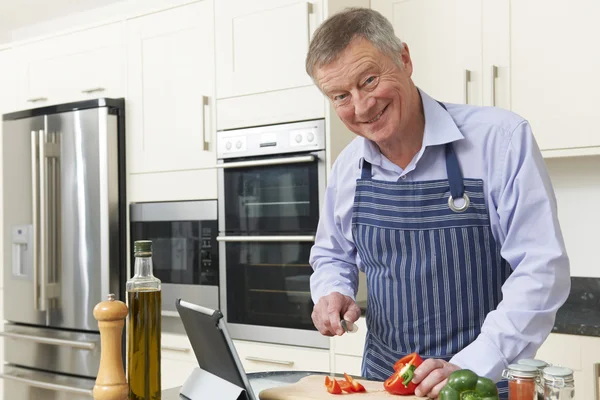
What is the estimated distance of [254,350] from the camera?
299cm

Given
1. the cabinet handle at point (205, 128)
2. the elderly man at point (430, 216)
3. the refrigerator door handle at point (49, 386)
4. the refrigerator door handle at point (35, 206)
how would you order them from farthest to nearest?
the refrigerator door handle at point (35, 206) < the refrigerator door handle at point (49, 386) < the cabinet handle at point (205, 128) < the elderly man at point (430, 216)

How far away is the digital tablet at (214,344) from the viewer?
1134 mm

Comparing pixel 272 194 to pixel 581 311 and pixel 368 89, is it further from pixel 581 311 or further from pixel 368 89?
pixel 368 89

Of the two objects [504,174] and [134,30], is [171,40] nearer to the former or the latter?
[134,30]

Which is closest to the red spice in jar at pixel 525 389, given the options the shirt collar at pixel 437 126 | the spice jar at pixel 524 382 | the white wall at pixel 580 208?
the spice jar at pixel 524 382

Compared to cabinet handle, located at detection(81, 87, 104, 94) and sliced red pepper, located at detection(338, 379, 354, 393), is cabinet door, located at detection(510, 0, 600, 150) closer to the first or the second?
sliced red pepper, located at detection(338, 379, 354, 393)

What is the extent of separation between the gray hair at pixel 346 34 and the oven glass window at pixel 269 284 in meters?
1.48

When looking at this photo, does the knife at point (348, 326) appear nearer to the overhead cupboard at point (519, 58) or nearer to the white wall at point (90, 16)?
the overhead cupboard at point (519, 58)

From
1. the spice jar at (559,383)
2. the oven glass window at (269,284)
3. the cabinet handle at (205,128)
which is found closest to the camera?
the spice jar at (559,383)

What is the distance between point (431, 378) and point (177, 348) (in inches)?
88.1

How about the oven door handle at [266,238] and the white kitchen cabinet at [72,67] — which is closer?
the oven door handle at [266,238]

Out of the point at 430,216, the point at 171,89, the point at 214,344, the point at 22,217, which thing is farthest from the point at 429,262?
the point at 22,217

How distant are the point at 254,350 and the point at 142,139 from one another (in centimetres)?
115

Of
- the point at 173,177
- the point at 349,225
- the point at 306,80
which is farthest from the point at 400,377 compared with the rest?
the point at 173,177
